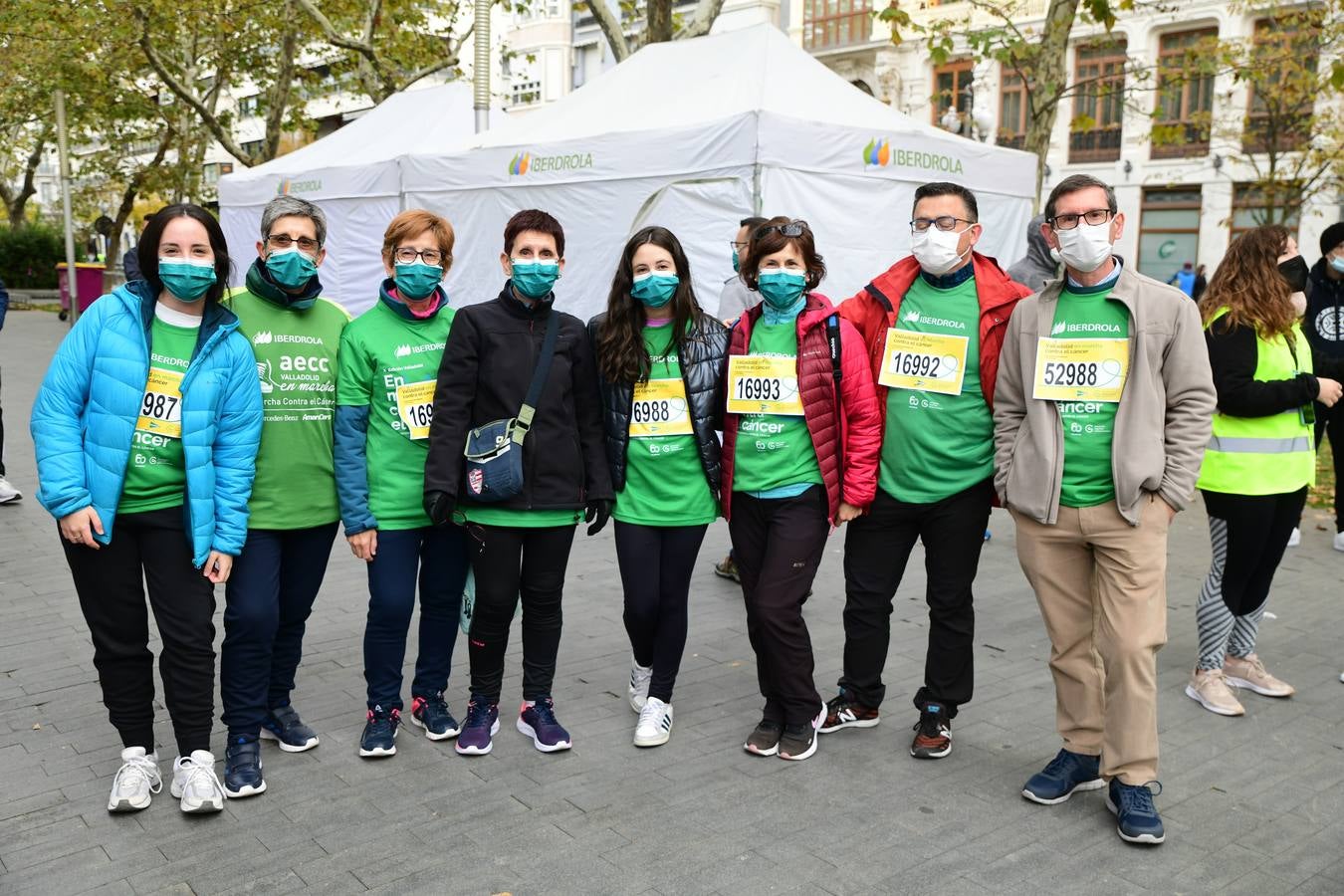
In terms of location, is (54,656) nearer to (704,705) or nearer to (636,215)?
(704,705)

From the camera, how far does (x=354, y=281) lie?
15.5m

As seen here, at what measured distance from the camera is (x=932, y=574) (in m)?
4.25

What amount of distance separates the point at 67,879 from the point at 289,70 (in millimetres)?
18728

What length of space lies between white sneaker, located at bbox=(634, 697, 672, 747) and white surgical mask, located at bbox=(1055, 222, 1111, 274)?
2158 millimetres

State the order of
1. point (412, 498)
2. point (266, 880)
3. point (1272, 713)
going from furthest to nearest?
point (1272, 713), point (412, 498), point (266, 880)

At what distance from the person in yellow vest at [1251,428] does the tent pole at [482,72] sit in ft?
32.6

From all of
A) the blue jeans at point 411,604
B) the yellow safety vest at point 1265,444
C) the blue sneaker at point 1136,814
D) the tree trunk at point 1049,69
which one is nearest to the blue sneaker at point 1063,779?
the blue sneaker at point 1136,814

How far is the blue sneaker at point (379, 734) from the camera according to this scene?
13.7 ft

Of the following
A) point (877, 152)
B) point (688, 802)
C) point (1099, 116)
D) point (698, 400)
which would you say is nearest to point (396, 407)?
point (698, 400)

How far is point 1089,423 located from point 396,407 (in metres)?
2.25

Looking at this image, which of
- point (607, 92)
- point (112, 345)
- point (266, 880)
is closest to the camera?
point (266, 880)

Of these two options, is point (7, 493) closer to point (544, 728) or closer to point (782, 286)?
point (544, 728)

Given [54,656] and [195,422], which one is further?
[54,656]

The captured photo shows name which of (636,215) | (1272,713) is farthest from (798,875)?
(636,215)
